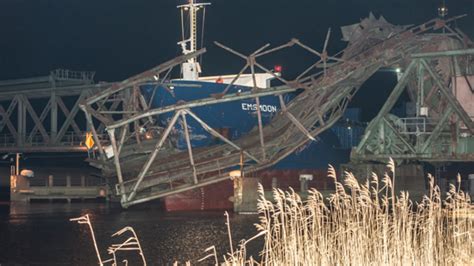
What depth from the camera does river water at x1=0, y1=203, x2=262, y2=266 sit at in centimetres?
3447

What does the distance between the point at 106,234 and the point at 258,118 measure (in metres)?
13.8

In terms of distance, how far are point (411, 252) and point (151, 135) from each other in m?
39.8

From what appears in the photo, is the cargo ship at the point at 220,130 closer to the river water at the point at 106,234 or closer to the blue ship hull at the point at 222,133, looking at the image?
the blue ship hull at the point at 222,133

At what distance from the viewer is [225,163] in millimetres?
53531

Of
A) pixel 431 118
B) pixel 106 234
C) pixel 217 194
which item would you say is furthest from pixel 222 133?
pixel 106 234

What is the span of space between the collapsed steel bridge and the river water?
238 centimetres

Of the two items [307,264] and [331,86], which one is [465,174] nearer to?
[331,86]

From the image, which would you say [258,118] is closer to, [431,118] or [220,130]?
[220,130]

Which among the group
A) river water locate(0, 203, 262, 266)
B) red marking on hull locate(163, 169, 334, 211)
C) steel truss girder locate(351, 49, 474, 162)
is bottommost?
river water locate(0, 203, 262, 266)

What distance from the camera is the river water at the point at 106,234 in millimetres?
34469

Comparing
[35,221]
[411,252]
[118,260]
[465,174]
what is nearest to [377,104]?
[465,174]

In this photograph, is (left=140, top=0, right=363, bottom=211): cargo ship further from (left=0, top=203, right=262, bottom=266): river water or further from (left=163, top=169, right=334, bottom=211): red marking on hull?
(left=0, top=203, right=262, bottom=266): river water

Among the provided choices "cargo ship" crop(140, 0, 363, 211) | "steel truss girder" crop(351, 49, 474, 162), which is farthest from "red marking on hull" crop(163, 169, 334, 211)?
"steel truss girder" crop(351, 49, 474, 162)

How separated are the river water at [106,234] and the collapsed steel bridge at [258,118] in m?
2.38
